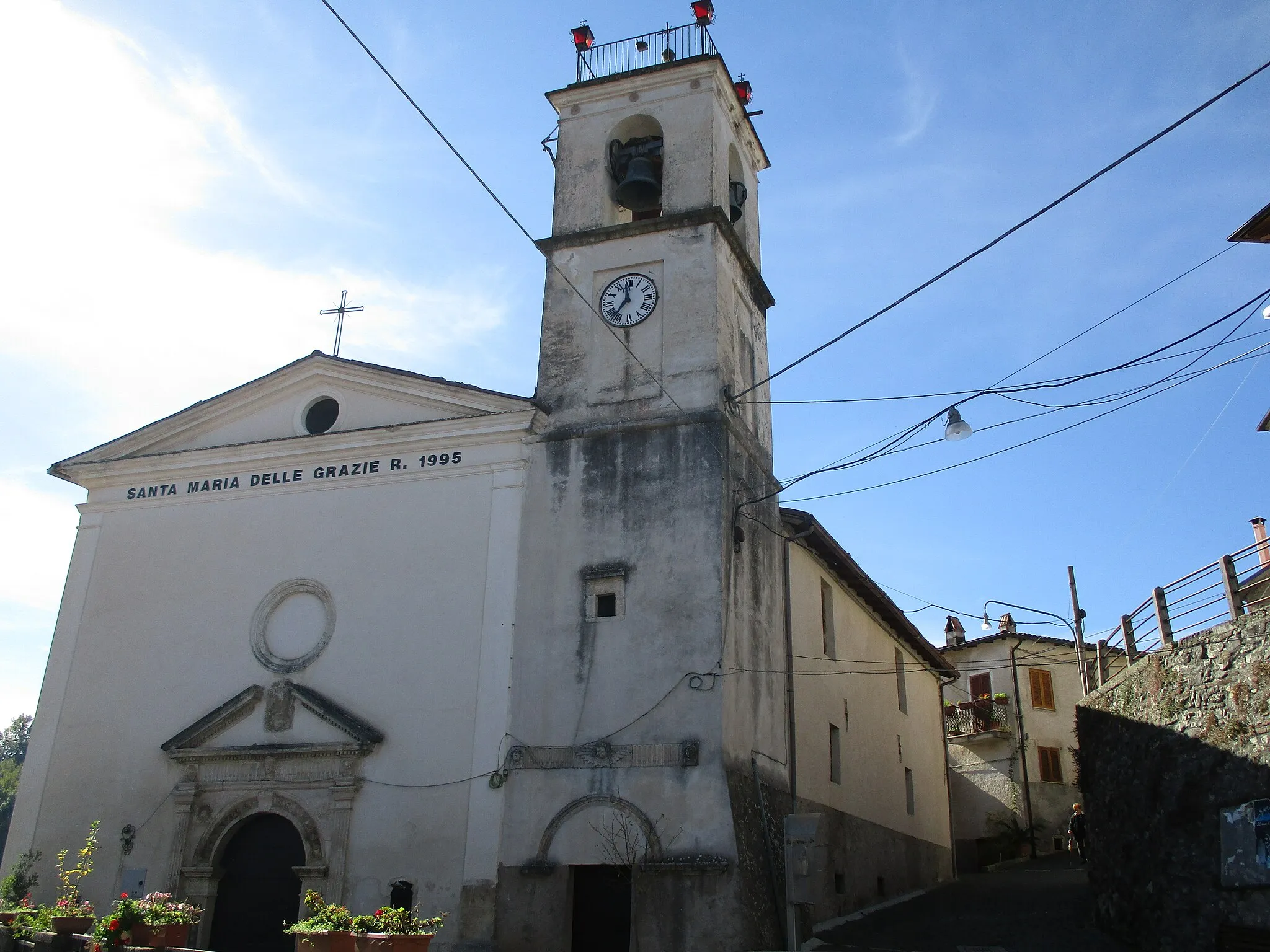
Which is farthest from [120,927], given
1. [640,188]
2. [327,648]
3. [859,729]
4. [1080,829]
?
[1080,829]

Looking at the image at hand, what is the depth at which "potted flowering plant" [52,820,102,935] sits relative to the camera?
14.5 m

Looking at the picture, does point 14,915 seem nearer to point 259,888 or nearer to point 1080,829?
point 259,888

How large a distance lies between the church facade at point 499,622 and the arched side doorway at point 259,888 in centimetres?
4

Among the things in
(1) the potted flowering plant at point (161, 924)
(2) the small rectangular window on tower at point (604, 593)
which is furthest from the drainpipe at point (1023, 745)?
(1) the potted flowering plant at point (161, 924)

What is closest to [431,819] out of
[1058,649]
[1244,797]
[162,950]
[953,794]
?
[162,950]

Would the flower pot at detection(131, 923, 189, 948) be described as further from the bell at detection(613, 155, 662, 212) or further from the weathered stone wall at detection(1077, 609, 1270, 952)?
the bell at detection(613, 155, 662, 212)

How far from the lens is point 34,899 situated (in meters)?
18.1

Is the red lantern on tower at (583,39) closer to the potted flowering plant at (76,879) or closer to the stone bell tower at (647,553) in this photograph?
the stone bell tower at (647,553)

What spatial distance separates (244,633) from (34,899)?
524 centimetres

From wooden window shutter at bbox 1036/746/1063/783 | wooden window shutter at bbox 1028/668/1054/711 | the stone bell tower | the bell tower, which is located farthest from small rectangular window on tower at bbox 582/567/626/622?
wooden window shutter at bbox 1028/668/1054/711

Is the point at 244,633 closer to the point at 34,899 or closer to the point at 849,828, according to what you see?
the point at 34,899

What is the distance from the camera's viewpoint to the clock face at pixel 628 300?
61.1 ft

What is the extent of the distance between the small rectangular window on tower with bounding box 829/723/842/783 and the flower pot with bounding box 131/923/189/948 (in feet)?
36.5

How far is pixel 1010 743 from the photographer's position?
32.8m
